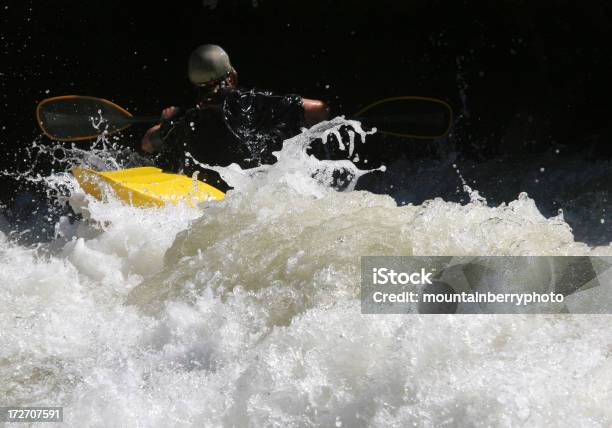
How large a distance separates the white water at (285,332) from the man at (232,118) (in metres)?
0.49

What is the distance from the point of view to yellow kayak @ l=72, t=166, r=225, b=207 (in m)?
3.37

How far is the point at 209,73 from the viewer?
3.69 metres

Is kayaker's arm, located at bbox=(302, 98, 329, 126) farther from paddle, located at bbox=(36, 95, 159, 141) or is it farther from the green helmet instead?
paddle, located at bbox=(36, 95, 159, 141)

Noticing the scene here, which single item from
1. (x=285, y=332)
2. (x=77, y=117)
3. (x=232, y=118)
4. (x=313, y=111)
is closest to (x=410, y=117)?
(x=313, y=111)

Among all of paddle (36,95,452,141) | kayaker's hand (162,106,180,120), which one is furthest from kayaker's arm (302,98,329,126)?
kayaker's hand (162,106,180,120)

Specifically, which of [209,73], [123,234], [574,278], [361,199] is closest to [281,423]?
[574,278]

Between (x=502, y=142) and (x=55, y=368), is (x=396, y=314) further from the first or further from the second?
(x=502, y=142)

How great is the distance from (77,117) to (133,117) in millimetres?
419

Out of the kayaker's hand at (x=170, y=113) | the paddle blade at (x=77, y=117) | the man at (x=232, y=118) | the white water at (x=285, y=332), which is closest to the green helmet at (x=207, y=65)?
the man at (x=232, y=118)

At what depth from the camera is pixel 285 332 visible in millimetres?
2135

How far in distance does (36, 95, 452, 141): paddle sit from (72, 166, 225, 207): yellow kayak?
565 millimetres

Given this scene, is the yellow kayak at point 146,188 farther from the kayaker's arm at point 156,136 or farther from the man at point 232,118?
the kayaker's arm at point 156,136

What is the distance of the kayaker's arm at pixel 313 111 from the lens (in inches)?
145

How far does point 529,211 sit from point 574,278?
427mm
